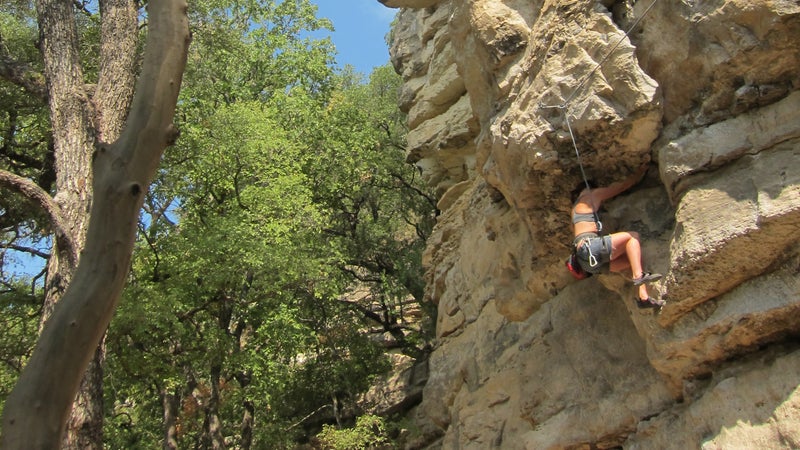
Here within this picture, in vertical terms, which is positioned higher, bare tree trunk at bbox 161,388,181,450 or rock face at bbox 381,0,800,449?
bare tree trunk at bbox 161,388,181,450

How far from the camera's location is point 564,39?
25.5 feet

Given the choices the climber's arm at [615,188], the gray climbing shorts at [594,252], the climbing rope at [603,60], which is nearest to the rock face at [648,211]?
the climbing rope at [603,60]

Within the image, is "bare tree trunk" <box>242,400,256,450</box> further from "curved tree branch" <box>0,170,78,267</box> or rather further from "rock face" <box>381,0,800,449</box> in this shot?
"curved tree branch" <box>0,170,78,267</box>

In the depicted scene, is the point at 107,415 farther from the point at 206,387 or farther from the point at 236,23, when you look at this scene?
the point at 236,23

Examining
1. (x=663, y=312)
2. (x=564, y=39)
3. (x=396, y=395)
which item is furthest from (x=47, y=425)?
(x=396, y=395)

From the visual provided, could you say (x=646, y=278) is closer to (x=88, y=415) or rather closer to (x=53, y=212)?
(x=88, y=415)

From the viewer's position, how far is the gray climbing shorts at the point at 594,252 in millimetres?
7113

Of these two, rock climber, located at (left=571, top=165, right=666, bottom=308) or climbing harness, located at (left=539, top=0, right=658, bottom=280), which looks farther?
climbing harness, located at (left=539, top=0, right=658, bottom=280)

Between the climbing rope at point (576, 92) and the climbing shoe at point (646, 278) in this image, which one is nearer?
the climbing shoe at point (646, 278)

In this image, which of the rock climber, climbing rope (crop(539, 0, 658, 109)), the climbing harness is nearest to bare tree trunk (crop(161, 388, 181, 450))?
the climbing harness

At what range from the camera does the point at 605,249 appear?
711cm

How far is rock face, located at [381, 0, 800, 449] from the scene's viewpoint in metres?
6.47

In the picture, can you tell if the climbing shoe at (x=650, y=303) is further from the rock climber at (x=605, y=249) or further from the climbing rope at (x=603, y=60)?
the climbing rope at (x=603, y=60)

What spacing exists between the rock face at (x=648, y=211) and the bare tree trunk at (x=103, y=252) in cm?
444
